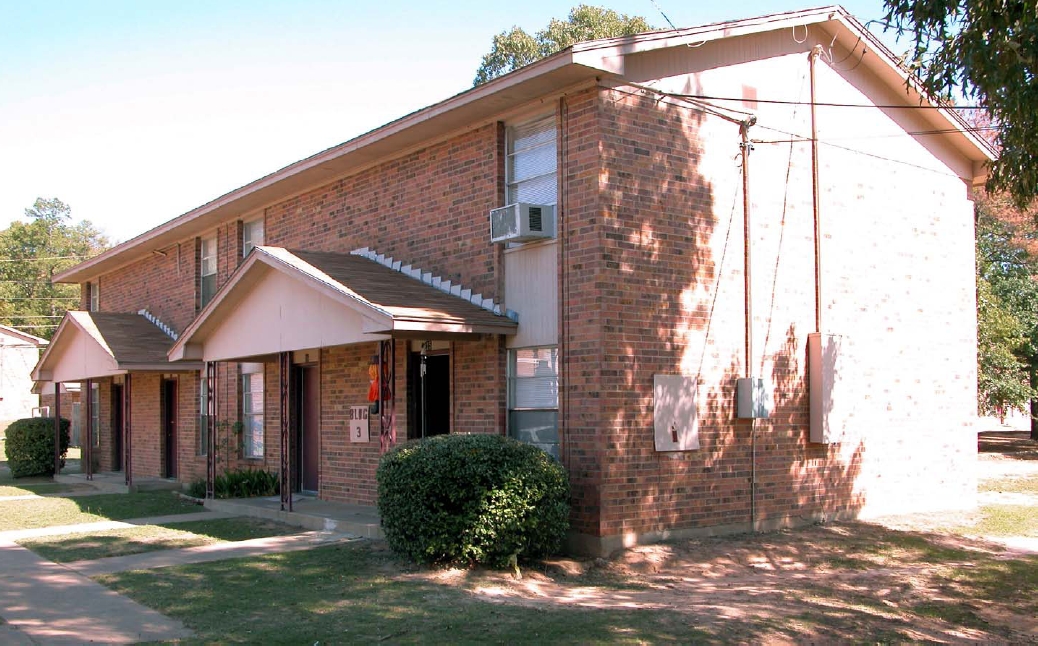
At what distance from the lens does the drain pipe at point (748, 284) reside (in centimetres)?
1243

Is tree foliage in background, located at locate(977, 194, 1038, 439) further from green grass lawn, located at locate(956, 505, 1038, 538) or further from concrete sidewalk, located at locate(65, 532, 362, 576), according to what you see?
concrete sidewalk, located at locate(65, 532, 362, 576)

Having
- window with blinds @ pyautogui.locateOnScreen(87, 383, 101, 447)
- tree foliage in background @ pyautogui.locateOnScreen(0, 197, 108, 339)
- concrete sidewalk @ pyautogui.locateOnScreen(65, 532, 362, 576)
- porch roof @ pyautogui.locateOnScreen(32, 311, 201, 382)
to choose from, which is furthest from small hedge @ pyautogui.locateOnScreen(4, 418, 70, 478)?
tree foliage in background @ pyautogui.locateOnScreen(0, 197, 108, 339)

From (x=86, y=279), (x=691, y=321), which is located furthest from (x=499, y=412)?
(x=86, y=279)

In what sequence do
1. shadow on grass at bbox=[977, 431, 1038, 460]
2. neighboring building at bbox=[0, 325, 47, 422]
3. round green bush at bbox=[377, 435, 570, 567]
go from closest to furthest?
round green bush at bbox=[377, 435, 570, 567]
shadow on grass at bbox=[977, 431, 1038, 460]
neighboring building at bbox=[0, 325, 47, 422]

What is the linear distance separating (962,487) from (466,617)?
10411 mm

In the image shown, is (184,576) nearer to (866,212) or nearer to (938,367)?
(866,212)

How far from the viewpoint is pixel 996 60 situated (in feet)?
30.1

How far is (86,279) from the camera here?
28094 mm

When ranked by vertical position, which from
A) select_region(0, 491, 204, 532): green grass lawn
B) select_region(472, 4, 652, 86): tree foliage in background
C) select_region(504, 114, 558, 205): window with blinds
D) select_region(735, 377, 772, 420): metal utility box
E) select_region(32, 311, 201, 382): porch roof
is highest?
select_region(472, 4, 652, 86): tree foliage in background

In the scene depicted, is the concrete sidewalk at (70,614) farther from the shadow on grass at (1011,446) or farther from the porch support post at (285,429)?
the shadow on grass at (1011,446)

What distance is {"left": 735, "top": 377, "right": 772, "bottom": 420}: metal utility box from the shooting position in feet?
40.1

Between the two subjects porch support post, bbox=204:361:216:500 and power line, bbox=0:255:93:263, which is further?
power line, bbox=0:255:93:263

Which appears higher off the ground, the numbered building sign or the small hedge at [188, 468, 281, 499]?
the numbered building sign

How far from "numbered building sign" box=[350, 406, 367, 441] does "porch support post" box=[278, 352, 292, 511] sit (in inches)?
46.2
